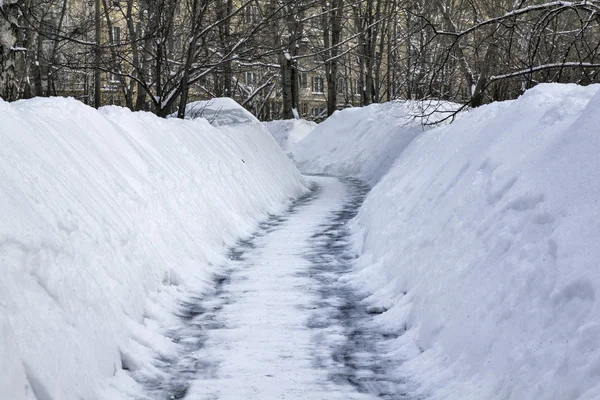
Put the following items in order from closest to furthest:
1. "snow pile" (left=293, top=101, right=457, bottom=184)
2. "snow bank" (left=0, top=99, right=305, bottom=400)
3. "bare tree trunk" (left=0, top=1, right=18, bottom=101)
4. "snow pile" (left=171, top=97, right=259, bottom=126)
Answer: "snow bank" (left=0, top=99, right=305, bottom=400) → "bare tree trunk" (left=0, top=1, right=18, bottom=101) → "snow pile" (left=171, top=97, right=259, bottom=126) → "snow pile" (left=293, top=101, right=457, bottom=184)

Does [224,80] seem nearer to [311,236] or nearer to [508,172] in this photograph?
[311,236]

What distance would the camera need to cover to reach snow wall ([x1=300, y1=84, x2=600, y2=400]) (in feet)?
12.6

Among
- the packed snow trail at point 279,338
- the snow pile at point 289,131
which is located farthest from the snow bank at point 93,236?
the snow pile at point 289,131

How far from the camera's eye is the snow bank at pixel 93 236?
4.14 m

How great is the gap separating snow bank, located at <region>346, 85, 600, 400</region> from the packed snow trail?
0.30 metres

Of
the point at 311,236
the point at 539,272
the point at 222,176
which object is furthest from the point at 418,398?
the point at 222,176

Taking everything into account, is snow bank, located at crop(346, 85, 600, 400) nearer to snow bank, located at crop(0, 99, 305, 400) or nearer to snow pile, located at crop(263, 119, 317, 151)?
snow bank, located at crop(0, 99, 305, 400)

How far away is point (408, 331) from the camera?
18.8 ft

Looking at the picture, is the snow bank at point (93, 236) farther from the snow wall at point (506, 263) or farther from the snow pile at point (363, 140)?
the snow pile at point (363, 140)

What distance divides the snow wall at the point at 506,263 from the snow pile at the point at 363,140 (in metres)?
12.2

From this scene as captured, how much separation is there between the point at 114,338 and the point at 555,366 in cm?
290

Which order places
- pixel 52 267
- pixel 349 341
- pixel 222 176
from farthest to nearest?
pixel 222 176
pixel 349 341
pixel 52 267

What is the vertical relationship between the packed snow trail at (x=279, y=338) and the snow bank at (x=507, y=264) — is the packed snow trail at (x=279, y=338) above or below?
below

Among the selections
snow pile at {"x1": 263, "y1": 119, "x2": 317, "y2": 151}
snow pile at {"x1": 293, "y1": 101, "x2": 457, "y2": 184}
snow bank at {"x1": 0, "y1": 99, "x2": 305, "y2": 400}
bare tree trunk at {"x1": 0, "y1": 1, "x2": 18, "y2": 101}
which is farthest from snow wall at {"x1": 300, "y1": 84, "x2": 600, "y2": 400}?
snow pile at {"x1": 263, "y1": 119, "x2": 317, "y2": 151}
